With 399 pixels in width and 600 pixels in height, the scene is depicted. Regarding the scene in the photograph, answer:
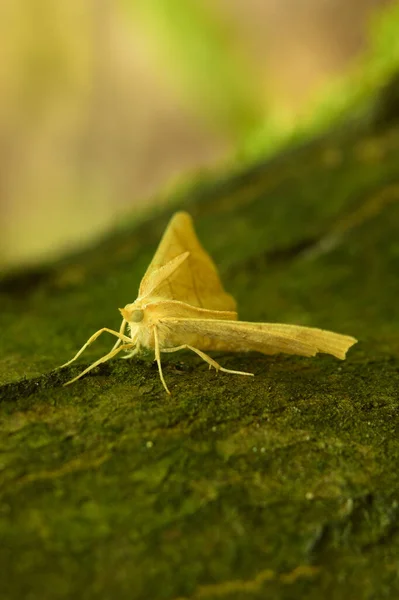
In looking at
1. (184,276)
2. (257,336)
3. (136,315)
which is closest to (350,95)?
(184,276)

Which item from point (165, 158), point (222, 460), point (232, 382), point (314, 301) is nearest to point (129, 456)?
point (222, 460)

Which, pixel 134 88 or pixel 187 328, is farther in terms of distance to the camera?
pixel 134 88

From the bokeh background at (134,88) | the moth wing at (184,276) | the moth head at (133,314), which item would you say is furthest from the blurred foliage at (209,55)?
the moth head at (133,314)

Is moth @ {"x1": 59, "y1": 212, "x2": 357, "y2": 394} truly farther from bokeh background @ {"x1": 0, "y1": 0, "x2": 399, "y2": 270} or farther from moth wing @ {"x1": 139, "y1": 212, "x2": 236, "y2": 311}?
bokeh background @ {"x1": 0, "y1": 0, "x2": 399, "y2": 270}

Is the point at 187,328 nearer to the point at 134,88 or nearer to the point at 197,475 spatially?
the point at 197,475

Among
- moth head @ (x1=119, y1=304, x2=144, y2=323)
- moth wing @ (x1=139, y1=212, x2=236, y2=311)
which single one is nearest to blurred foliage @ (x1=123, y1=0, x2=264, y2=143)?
moth wing @ (x1=139, y1=212, x2=236, y2=311)

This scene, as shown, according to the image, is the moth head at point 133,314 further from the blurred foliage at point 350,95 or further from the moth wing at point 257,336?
the blurred foliage at point 350,95

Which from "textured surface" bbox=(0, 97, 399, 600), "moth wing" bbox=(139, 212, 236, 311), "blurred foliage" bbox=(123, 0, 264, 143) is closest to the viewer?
"textured surface" bbox=(0, 97, 399, 600)
